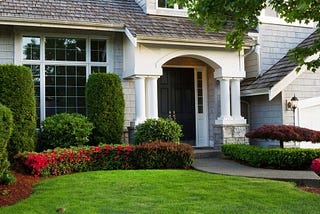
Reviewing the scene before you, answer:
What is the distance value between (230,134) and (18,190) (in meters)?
6.81

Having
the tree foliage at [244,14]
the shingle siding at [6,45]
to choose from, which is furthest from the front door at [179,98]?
the tree foliage at [244,14]

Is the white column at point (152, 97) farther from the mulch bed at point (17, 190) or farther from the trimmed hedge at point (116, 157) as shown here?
the mulch bed at point (17, 190)

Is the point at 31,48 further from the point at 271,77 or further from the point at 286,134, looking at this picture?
the point at 286,134

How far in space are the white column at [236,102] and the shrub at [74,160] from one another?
154 inches

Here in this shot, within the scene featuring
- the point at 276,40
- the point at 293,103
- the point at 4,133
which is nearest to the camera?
the point at 4,133

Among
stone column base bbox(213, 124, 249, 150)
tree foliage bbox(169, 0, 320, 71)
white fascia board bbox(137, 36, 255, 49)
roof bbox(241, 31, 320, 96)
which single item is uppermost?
white fascia board bbox(137, 36, 255, 49)

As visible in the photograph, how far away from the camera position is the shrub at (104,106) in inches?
441

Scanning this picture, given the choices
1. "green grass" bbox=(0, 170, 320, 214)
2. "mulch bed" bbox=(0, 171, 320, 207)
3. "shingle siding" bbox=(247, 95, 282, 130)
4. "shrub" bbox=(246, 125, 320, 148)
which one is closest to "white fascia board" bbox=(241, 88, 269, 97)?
"shingle siding" bbox=(247, 95, 282, 130)

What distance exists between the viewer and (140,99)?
1184cm

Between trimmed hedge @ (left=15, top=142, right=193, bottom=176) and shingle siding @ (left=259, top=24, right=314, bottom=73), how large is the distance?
16.8 ft

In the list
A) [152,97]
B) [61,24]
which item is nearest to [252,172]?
[152,97]

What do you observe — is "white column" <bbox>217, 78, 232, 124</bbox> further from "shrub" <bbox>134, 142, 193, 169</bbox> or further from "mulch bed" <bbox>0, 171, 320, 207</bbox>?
"mulch bed" <bbox>0, 171, 320, 207</bbox>

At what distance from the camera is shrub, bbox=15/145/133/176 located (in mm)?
9266

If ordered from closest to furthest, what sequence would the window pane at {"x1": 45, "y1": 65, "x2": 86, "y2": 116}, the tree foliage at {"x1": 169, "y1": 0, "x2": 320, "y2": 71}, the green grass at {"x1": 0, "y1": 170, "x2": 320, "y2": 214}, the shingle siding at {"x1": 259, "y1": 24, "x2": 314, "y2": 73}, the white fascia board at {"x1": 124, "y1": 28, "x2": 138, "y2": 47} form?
1. the green grass at {"x1": 0, "y1": 170, "x2": 320, "y2": 214}
2. the tree foliage at {"x1": 169, "y1": 0, "x2": 320, "y2": 71}
3. the white fascia board at {"x1": 124, "y1": 28, "x2": 138, "y2": 47}
4. the window pane at {"x1": 45, "y1": 65, "x2": 86, "y2": 116}
5. the shingle siding at {"x1": 259, "y1": 24, "x2": 314, "y2": 73}
